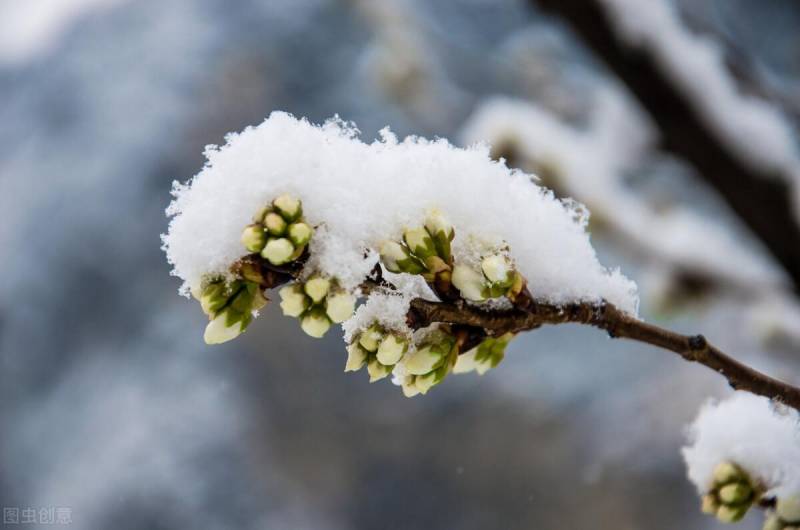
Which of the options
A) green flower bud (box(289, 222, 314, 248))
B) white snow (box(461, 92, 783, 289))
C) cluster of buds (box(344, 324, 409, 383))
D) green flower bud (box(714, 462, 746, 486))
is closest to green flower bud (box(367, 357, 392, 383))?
cluster of buds (box(344, 324, 409, 383))

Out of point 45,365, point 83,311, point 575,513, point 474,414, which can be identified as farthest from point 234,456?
point 83,311

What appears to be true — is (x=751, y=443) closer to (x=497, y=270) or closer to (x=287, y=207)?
(x=497, y=270)

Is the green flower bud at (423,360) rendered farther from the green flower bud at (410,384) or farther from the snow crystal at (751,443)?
the snow crystal at (751,443)

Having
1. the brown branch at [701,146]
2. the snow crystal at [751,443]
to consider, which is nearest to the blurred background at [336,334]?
the brown branch at [701,146]

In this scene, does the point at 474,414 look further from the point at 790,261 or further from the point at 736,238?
the point at 790,261

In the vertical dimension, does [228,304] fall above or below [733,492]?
above

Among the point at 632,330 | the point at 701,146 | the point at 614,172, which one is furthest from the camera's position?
the point at 614,172

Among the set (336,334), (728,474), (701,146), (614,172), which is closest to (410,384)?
(728,474)

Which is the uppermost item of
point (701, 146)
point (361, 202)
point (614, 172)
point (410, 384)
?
point (614, 172)
